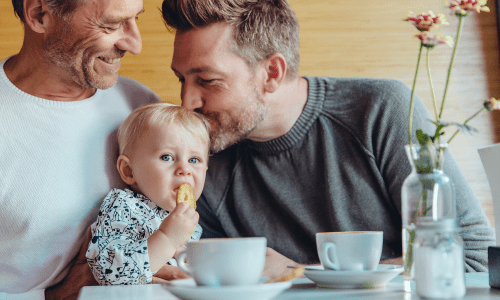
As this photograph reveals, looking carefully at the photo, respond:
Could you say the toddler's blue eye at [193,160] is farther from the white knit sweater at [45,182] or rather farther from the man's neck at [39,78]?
the man's neck at [39,78]

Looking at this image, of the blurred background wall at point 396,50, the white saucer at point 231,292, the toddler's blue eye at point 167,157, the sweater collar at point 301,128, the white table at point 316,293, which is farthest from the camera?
the blurred background wall at point 396,50

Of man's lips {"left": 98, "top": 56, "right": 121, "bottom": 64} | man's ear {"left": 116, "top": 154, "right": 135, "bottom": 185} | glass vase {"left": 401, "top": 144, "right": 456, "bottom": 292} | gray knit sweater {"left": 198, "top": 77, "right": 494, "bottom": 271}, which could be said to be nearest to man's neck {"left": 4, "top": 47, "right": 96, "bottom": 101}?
man's lips {"left": 98, "top": 56, "right": 121, "bottom": 64}

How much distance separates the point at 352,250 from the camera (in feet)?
2.70

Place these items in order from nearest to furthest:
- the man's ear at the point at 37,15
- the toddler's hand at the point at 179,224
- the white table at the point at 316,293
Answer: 1. the white table at the point at 316,293
2. the toddler's hand at the point at 179,224
3. the man's ear at the point at 37,15

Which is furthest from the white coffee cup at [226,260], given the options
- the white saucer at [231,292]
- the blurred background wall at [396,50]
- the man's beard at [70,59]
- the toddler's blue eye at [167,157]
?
the blurred background wall at [396,50]

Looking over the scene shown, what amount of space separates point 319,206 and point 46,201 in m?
0.90

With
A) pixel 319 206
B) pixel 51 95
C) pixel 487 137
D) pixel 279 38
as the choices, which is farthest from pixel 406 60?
pixel 51 95

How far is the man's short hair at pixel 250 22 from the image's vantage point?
1.64m

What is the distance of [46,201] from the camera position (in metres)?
1.30

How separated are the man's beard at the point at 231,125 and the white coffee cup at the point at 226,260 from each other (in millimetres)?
976

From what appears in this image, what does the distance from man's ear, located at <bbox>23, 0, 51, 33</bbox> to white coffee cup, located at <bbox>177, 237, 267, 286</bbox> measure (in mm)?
1096

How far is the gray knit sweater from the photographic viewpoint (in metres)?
1.60

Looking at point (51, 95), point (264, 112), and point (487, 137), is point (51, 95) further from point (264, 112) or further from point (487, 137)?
point (487, 137)

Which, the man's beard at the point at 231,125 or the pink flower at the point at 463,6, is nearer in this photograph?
the pink flower at the point at 463,6
